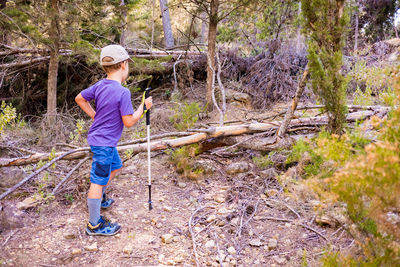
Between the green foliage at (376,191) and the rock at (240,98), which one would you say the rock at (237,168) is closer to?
the green foliage at (376,191)

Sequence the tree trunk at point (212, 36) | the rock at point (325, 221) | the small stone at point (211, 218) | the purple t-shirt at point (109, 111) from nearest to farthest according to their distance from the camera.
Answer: the rock at point (325, 221) < the purple t-shirt at point (109, 111) < the small stone at point (211, 218) < the tree trunk at point (212, 36)

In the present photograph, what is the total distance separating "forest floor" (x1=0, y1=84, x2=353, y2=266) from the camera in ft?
9.02

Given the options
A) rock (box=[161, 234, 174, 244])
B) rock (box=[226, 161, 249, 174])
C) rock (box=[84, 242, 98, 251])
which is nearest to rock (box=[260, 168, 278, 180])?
rock (box=[226, 161, 249, 174])

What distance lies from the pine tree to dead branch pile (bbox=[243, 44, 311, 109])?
4661 millimetres

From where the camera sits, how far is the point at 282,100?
7.74 m

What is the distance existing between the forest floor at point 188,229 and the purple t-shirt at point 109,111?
1.03 m

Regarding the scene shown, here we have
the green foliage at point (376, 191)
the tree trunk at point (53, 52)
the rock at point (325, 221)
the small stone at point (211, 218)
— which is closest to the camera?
the green foliage at point (376, 191)

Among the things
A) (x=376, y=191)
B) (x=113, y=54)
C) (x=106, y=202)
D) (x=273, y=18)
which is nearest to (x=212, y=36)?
(x=113, y=54)

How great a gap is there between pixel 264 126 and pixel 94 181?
2809mm

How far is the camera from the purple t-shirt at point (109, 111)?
3.07 meters

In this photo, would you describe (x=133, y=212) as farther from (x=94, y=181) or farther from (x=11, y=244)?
(x=11, y=244)

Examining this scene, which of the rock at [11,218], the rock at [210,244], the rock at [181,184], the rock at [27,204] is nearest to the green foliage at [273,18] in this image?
the rock at [181,184]

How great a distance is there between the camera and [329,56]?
2.72 meters

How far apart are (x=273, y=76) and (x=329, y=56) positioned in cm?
535
